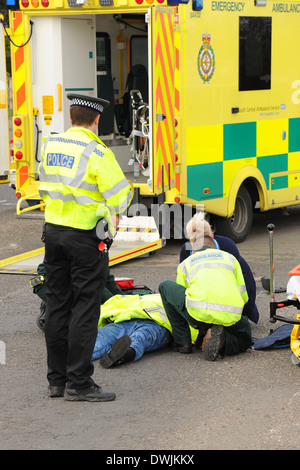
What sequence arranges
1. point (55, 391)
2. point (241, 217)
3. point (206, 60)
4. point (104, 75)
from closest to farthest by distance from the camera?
point (55, 391)
point (206, 60)
point (241, 217)
point (104, 75)

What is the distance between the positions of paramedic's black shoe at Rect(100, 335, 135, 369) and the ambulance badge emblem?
14.6ft

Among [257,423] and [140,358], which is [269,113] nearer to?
[140,358]

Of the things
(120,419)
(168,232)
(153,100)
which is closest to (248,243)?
(168,232)

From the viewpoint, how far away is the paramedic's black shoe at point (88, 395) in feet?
16.8

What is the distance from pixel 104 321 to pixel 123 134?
19.3ft

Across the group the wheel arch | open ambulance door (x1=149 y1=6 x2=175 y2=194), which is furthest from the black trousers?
the wheel arch

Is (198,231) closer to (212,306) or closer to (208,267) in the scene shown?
(208,267)

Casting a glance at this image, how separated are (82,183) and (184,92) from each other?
14.8 feet

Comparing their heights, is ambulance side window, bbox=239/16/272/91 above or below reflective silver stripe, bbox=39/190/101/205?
above

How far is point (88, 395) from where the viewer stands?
202 inches

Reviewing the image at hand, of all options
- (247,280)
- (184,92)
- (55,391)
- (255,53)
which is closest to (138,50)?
(255,53)

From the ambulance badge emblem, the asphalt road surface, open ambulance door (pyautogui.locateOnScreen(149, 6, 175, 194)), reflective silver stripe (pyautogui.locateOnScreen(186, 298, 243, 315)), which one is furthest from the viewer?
the ambulance badge emblem

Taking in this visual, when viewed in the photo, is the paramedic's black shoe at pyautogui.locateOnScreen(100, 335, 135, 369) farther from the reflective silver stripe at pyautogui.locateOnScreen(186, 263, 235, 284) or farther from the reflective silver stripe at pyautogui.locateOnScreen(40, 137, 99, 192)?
the reflective silver stripe at pyautogui.locateOnScreen(40, 137, 99, 192)

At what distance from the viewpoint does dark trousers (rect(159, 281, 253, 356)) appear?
5.88m
